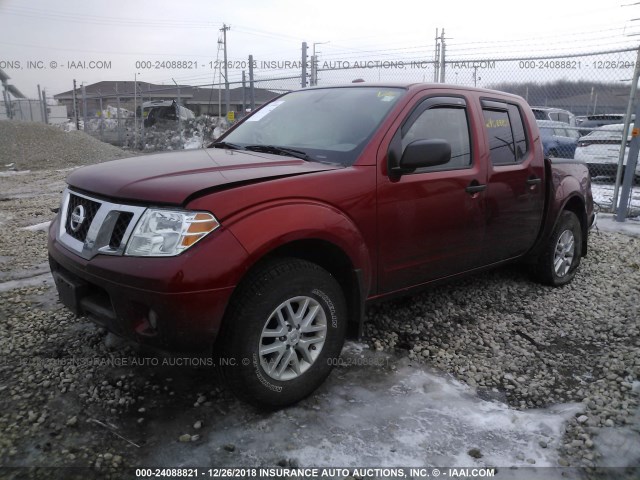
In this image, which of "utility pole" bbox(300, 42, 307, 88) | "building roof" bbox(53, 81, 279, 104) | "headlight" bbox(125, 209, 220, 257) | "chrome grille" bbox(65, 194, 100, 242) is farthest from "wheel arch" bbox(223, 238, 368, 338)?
"building roof" bbox(53, 81, 279, 104)

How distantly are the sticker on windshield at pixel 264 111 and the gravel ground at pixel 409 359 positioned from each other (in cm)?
181

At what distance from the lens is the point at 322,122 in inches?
133

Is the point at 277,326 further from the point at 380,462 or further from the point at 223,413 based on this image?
the point at 380,462

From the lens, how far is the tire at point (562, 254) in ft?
15.1

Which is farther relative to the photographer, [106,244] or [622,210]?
[622,210]

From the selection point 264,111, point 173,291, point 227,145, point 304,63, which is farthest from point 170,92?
point 173,291

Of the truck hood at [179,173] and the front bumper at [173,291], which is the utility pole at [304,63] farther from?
the front bumper at [173,291]

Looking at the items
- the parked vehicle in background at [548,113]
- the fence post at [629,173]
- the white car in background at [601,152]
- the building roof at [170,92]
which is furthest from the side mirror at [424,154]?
the parked vehicle in background at [548,113]

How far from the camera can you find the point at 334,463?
2.30 metres

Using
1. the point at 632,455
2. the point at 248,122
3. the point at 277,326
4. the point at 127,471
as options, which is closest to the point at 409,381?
the point at 277,326

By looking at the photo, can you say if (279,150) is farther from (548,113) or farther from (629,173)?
(548,113)

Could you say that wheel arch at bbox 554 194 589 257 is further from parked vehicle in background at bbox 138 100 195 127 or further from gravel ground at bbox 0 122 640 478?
parked vehicle in background at bbox 138 100 195 127

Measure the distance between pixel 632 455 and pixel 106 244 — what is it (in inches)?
108

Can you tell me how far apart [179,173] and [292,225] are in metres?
0.66
